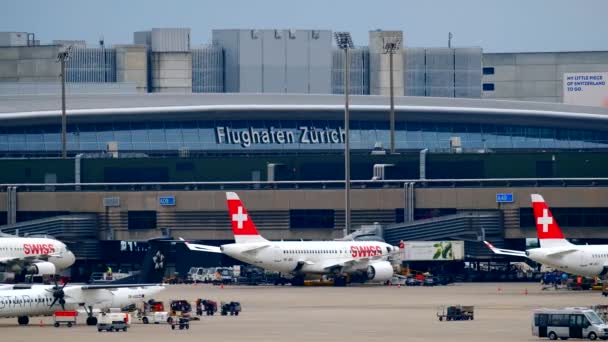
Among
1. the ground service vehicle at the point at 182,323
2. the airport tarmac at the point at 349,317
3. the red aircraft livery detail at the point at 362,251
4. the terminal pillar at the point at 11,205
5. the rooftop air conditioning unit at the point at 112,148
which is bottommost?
the airport tarmac at the point at 349,317

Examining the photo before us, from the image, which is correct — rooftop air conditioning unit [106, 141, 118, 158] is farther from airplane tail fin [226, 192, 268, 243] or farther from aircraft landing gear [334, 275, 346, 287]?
airplane tail fin [226, 192, 268, 243]

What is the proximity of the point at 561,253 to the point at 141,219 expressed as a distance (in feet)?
148

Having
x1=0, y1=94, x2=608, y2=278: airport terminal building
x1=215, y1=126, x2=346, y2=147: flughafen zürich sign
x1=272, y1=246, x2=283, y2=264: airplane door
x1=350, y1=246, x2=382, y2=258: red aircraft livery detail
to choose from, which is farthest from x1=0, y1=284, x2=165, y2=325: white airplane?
x1=215, y1=126, x2=346, y2=147: flughafen zürich sign

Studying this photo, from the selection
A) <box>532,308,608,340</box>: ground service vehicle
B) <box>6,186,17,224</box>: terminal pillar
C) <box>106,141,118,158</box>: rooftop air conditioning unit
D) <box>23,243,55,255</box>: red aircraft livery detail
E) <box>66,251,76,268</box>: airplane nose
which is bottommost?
<box>532,308,608,340</box>: ground service vehicle

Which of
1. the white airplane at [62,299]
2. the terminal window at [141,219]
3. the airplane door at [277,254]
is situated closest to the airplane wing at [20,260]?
the airplane door at [277,254]

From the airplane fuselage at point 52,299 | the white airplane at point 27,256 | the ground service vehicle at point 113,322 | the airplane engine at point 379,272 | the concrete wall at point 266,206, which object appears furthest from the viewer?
the concrete wall at point 266,206

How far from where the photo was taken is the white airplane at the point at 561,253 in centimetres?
11531

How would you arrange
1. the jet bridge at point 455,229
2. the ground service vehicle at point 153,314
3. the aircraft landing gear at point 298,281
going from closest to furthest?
1. the ground service vehicle at point 153,314
2. the aircraft landing gear at point 298,281
3. the jet bridge at point 455,229

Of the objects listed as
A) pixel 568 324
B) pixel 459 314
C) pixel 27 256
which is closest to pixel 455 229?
pixel 27 256

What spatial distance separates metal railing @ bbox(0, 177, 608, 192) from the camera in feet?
469

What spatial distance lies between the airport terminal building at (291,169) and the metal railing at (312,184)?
0.17 metres

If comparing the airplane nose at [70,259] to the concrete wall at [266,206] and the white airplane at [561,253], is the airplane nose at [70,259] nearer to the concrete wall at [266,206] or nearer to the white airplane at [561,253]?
the concrete wall at [266,206]

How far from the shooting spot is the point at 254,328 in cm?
8712

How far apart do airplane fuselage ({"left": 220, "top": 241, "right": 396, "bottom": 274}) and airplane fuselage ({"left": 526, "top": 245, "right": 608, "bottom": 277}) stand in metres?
18.0
